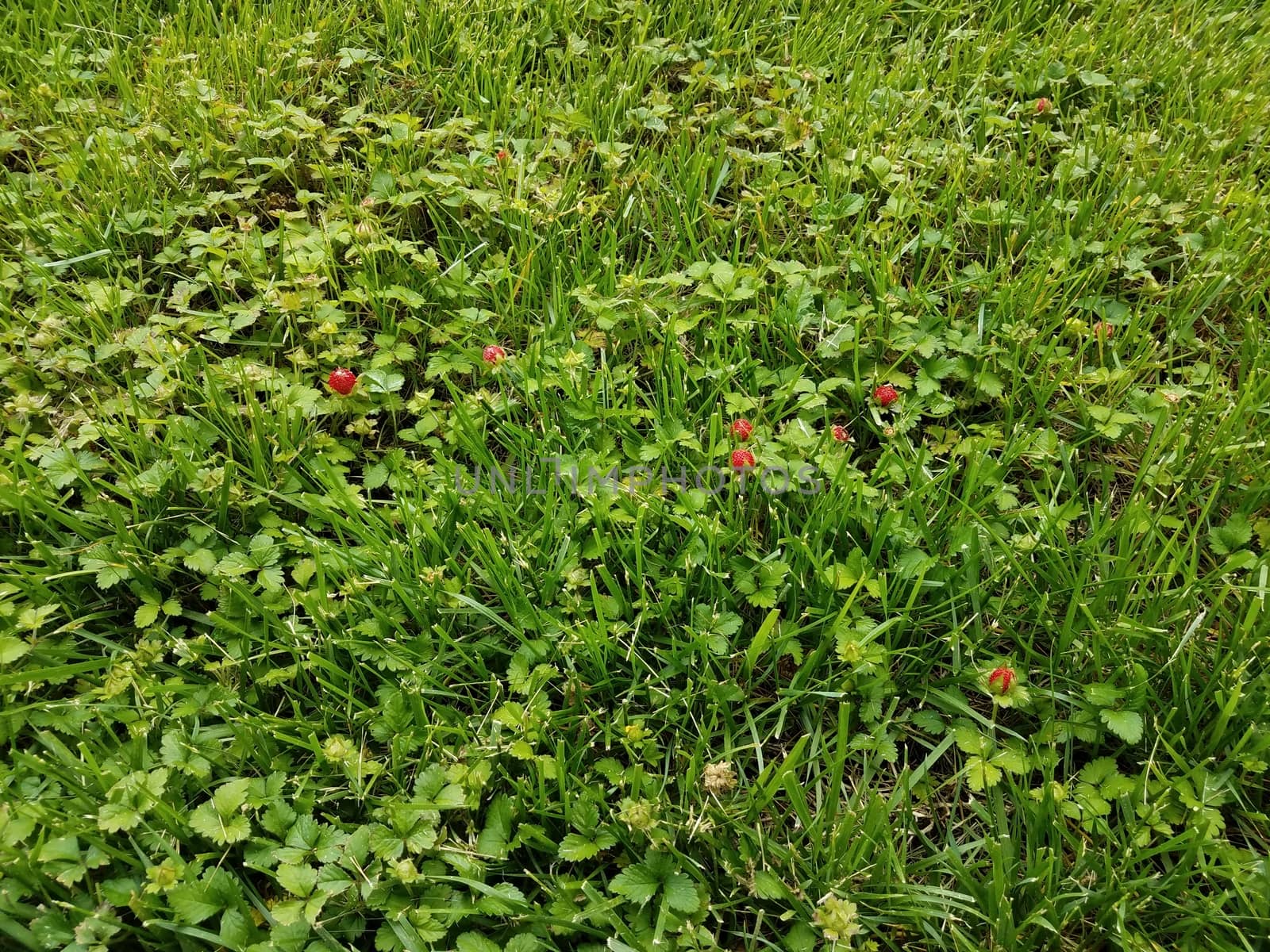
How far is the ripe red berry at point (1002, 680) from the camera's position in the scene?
1797 millimetres

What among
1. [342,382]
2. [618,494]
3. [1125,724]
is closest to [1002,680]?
[1125,724]

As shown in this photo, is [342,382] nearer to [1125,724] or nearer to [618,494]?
[618,494]

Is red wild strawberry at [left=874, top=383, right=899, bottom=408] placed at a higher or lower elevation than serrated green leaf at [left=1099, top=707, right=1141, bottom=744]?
higher

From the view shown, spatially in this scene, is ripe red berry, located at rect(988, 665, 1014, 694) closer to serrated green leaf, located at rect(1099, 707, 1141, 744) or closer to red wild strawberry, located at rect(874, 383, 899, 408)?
serrated green leaf, located at rect(1099, 707, 1141, 744)

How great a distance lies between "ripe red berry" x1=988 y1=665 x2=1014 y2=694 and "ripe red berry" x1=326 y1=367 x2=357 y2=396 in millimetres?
1709

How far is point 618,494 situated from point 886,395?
2.58ft

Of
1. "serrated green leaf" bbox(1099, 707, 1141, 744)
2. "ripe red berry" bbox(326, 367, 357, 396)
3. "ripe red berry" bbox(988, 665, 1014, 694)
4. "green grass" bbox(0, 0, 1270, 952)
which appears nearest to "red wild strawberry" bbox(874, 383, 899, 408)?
"green grass" bbox(0, 0, 1270, 952)

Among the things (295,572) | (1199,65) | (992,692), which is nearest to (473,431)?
(295,572)

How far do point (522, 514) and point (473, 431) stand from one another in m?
0.25

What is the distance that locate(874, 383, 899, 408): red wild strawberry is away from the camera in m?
2.31

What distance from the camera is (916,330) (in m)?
2.47

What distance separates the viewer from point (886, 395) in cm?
231

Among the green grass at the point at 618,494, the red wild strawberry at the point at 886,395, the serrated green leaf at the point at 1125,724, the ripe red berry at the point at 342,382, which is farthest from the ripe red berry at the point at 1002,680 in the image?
the ripe red berry at the point at 342,382

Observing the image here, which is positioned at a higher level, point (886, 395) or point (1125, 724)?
point (886, 395)
